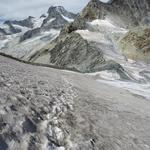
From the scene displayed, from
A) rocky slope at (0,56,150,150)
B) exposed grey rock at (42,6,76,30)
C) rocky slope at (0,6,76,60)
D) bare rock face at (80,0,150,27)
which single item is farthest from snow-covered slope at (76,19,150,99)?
exposed grey rock at (42,6,76,30)

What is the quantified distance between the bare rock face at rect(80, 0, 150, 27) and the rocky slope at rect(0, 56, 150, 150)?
28568 millimetres

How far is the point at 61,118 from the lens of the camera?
395 inches

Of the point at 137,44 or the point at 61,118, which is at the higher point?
the point at 137,44

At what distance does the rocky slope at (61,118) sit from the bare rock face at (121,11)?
28568 mm

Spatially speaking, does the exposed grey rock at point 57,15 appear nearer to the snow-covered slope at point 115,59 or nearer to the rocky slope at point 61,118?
the snow-covered slope at point 115,59

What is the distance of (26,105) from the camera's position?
33.3 feet

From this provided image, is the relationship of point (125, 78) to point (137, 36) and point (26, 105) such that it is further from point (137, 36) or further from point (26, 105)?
point (26, 105)

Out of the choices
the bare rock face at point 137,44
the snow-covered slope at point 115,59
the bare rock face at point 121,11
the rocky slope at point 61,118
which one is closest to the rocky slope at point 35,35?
the bare rock face at point 121,11

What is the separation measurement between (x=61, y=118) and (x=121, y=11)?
36110 mm

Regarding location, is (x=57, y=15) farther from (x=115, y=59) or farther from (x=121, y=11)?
(x=115, y=59)

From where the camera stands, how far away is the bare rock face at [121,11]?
41844 mm

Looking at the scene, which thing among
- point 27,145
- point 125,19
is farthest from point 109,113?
point 125,19

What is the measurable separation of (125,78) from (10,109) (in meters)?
14.5

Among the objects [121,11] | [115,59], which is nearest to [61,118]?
[115,59]
